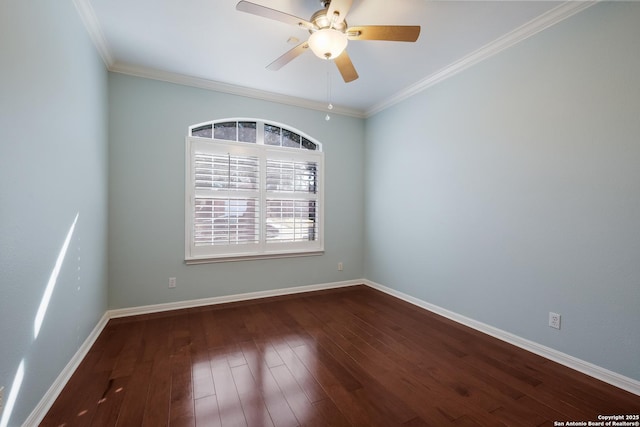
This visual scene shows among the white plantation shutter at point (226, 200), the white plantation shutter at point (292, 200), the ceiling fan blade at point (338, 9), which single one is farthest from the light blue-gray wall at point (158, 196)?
the ceiling fan blade at point (338, 9)

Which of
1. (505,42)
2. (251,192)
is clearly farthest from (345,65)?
(251,192)

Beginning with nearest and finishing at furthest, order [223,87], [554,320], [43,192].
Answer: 1. [43,192]
2. [554,320]
3. [223,87]

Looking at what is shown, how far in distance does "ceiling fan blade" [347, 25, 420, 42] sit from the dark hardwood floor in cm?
235

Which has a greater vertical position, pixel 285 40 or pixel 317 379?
pixel 285 40

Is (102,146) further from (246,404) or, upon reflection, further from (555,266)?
(555,266)

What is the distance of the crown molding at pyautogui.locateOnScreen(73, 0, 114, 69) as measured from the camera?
6.69 ft

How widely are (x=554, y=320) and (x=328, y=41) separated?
2701 millimetres

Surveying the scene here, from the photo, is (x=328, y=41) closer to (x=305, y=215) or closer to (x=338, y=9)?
(x=338, y=9)

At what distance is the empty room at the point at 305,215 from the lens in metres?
1.59

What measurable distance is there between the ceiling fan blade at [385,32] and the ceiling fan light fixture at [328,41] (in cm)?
11

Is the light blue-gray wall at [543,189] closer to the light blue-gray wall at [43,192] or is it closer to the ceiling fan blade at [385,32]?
the ceiling fan blade at [385,32]

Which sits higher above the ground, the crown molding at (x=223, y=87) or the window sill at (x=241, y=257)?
the crown molding at (x=223, y=87)

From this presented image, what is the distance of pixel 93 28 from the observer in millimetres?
2270

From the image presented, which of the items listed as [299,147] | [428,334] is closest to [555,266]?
[428,334]
